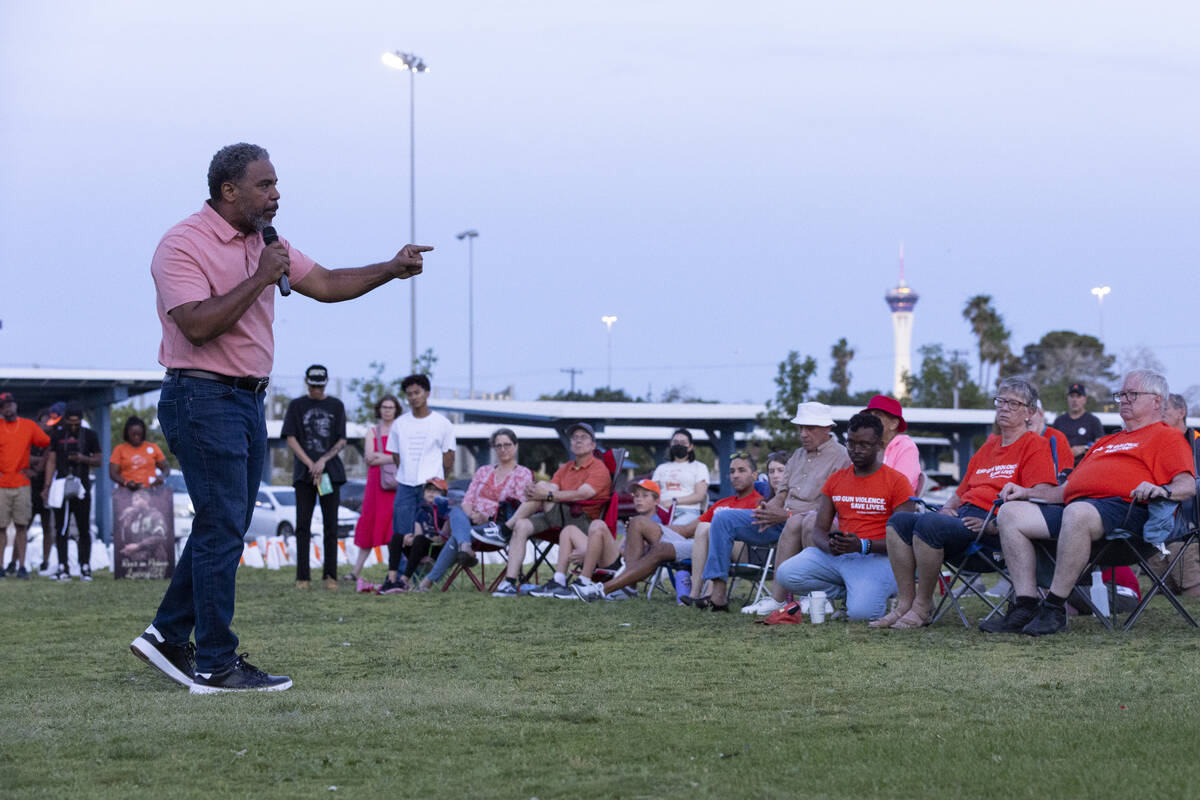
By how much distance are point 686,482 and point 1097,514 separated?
5.28 m

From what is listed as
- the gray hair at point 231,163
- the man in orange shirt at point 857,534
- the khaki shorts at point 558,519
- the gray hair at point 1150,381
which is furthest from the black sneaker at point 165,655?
the khaki shorts at point 558,519

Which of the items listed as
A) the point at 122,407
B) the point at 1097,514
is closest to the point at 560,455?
the point at 122,407

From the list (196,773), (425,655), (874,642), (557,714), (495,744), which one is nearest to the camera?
(196,773)

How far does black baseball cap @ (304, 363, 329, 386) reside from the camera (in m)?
11.2

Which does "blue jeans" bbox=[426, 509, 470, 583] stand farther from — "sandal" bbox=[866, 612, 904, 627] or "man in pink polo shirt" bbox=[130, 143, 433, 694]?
"man in pink polo shirt" bbox=[130, 143, 433, 694]

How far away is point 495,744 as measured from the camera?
366 cm

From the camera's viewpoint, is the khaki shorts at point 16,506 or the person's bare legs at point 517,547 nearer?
the person's bare legs at point 517,547

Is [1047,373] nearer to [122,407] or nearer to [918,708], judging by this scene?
[122,407]

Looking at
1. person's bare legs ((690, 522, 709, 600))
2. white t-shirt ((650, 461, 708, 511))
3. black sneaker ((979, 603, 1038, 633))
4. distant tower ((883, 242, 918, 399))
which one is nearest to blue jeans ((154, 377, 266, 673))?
black sneaker ((979, 603, 1038, 633))

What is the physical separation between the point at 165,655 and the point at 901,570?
3942 millimetres

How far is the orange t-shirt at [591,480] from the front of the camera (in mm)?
10320

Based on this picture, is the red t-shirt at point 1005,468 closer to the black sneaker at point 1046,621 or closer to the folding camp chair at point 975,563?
the folding camp chair at point 975,563

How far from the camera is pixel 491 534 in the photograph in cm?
1076

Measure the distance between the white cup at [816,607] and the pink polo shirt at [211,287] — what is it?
381 cm
